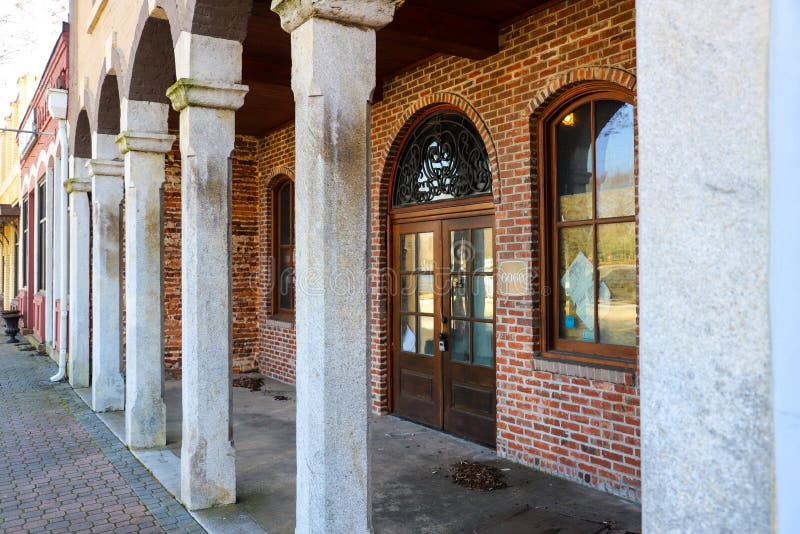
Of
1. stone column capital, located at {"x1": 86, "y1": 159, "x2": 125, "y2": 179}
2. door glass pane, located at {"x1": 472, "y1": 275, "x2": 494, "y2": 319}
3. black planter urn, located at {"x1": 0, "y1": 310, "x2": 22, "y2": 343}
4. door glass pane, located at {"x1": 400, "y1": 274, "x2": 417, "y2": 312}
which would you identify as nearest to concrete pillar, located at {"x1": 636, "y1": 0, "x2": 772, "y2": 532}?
door glass pane, located at {"x1": 472, "y1": 275, "x2": 494, "y2": 319}

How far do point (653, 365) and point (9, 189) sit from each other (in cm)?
2492

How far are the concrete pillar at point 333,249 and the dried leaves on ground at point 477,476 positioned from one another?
2010mm

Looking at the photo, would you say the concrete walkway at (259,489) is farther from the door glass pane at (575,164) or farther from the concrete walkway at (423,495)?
the door glass pane at (575,164)

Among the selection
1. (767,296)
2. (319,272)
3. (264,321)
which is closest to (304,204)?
(319,272)

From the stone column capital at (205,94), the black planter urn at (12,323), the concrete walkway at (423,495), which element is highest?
the stone column capital at (205,94)

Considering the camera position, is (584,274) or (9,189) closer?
(584,274)

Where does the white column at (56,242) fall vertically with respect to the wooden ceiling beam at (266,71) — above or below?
below

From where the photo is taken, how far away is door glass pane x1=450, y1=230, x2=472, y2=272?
622 centimetres

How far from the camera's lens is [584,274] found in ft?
16.6

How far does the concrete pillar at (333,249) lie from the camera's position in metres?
2.95

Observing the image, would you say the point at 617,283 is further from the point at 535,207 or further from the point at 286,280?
the point at 286,280

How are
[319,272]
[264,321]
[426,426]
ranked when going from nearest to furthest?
[319,272], [426,426], [264,321]

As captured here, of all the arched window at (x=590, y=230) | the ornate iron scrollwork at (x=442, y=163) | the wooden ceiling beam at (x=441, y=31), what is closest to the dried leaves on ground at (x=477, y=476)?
the arched window at (x=590, y=230)

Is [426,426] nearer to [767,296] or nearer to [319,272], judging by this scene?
[319,272]
